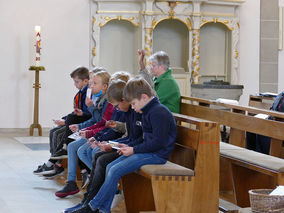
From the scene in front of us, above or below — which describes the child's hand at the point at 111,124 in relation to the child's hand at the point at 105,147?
above

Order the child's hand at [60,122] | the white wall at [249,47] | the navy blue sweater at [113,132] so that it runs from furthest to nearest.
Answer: the white wall at [249,47]
the child's hand at [60,122]
the navy blue sweater at [113,132]

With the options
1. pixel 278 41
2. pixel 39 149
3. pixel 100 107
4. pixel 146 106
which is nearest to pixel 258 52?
pixel 278 41

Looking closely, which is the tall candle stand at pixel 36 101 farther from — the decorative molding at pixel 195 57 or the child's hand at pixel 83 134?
the child's hand at pixel 83 134

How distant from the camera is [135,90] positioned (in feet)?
13.5

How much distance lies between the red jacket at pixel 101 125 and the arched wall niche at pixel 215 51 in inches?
243

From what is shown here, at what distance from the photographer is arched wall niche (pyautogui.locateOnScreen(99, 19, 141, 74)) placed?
10781 mm

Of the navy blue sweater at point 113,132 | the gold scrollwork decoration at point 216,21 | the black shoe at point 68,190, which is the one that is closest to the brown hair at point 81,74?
the navy blue sweater at point 113,132

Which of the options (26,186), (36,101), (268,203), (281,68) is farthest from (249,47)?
(268,203)

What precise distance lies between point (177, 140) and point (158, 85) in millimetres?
1302

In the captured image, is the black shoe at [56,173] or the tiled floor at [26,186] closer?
the tiled floor at [26,186]

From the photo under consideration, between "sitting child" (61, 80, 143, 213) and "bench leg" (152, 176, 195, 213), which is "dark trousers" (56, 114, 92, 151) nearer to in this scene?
"sitting child" (61, 80, 143, 213)

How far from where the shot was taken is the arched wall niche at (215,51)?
1130 centimetres

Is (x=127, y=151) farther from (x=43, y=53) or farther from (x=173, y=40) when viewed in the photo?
(x=173, y=40)

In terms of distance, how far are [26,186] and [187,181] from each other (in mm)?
2161
